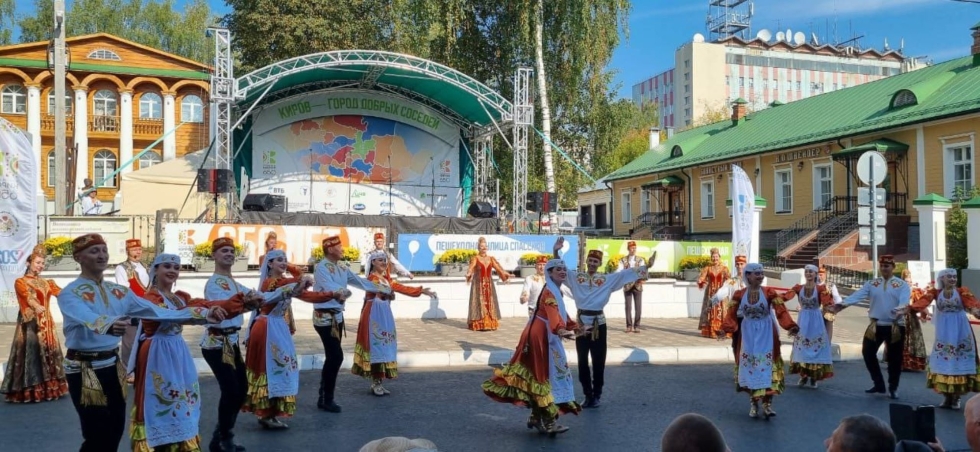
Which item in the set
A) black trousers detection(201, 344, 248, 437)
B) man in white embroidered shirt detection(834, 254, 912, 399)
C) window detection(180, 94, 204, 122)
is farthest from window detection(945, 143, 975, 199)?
window detection(180, 94, 204, 122)

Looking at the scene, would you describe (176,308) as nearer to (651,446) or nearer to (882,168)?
(651,446)

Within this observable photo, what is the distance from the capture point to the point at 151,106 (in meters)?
42.8

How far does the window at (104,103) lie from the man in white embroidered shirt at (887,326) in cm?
4121

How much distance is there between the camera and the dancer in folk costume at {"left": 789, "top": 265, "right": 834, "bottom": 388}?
10.1 m

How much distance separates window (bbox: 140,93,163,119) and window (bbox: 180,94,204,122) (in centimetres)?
114

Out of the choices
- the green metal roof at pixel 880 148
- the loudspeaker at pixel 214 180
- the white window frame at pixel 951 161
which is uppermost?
the green metal roof at pixel 880 148

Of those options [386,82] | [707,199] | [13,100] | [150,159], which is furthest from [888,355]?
[13,100]

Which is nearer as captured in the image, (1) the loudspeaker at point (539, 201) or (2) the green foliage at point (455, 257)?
(2) the green foliage at point (455, 257)

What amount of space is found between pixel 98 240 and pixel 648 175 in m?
38.8

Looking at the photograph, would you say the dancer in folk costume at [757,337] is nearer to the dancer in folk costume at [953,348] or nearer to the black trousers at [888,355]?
the black trousers at [888,355]

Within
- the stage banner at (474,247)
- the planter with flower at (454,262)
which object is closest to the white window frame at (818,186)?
the stage banner at (474,247)

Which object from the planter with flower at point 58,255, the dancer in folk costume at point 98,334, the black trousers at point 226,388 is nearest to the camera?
the dancer in folk costume at point 98,334

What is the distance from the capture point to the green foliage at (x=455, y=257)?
1877 cm

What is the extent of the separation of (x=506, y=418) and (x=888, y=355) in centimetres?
494
